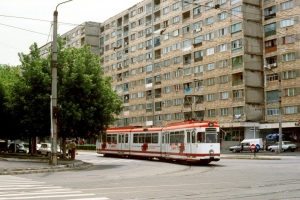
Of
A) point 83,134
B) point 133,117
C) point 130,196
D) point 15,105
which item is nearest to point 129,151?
point 83,134

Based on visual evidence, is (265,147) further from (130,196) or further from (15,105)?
(130,196)

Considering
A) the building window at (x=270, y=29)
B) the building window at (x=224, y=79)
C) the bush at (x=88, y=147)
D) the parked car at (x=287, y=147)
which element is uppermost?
the building window at (x=270, y=29)

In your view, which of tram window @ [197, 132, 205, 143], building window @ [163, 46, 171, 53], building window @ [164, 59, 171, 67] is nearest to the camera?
tram window @ [197, 132, 205, 143]

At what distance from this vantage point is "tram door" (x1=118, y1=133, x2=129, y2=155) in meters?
39.2

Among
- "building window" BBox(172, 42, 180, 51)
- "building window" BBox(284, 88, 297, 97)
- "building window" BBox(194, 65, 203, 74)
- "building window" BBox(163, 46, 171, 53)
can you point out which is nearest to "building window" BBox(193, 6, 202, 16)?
"building window" BBox(172, 42, 180, 51)

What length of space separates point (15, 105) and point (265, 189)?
23307 mm

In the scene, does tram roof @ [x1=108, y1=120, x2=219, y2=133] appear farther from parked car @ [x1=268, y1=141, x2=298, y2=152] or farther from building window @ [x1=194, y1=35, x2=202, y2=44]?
building window @ [x1=194, y1=35, x2=202, y2=44]

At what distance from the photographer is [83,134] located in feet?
104

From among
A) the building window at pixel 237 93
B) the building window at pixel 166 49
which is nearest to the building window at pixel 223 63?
the building window at pixel 237 93

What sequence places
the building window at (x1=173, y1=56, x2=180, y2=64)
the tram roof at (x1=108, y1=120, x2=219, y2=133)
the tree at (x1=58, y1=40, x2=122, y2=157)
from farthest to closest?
the building window at (x1=173, y1=56, x2=180, y2=64)
the tree at (x1=58, y1=40, x2=122, y2=157)
the tram roof at (x1=108, y1=120, x2=219, y2=133)

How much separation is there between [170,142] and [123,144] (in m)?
9.21

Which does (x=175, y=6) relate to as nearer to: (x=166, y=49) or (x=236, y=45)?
(x=166, y=49)

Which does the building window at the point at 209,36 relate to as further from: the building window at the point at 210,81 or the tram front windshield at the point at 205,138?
the tram front windshield at the point at 205,138

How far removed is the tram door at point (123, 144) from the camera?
3925 centimetres
